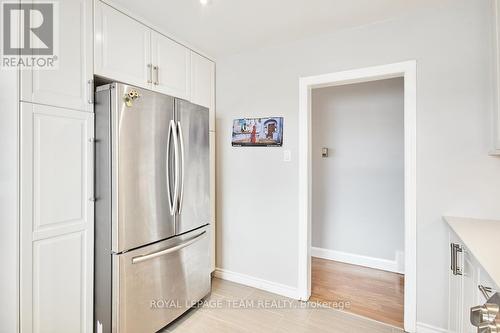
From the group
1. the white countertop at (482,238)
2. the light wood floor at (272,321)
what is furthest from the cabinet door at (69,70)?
the white countertop at (482,238)

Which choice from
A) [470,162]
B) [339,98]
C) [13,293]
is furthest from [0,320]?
[339,98]

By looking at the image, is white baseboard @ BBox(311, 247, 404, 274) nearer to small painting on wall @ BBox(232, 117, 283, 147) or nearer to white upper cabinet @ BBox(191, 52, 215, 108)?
small painting on wall @ BBox(232, 117, 283, 147)

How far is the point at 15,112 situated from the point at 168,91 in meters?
1.10

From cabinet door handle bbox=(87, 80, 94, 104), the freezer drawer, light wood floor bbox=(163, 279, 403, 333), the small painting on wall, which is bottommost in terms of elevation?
light wood floor bbox=(163, 279, 403, 333)

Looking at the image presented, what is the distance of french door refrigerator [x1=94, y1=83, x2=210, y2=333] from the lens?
5.29 ft

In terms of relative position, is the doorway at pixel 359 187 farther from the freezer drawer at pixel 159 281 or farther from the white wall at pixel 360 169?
the freezer drawer at pixel 159 281

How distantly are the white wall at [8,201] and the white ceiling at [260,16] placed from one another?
0.95 meters

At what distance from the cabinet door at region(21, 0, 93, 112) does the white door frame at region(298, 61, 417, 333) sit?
166cm

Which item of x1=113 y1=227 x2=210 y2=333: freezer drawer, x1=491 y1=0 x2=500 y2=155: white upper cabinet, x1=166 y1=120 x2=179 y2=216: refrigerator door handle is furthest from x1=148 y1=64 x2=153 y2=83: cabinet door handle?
x1=491 y1=0 x2=500 y2=155: white upper cabinet

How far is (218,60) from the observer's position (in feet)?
9.20

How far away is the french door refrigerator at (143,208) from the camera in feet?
5.29

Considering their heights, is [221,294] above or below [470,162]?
below

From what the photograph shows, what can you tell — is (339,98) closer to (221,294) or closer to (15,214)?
(221,294)

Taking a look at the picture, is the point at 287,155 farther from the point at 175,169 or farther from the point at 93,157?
the point at 93,157
